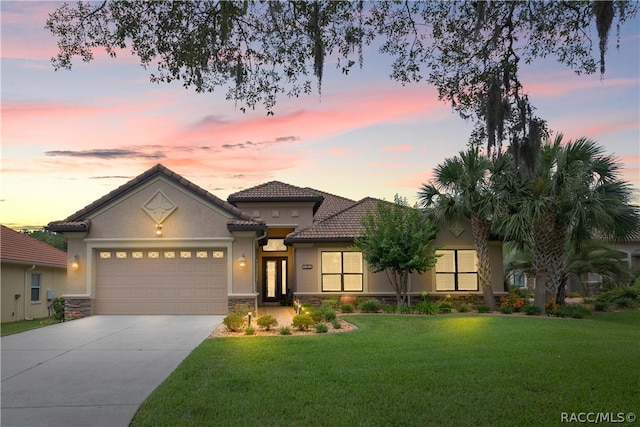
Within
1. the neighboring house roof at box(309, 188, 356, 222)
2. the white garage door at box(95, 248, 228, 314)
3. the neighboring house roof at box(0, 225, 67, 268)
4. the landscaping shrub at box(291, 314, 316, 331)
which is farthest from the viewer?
the neighboring house roof at box(309, 188, 356, 222)

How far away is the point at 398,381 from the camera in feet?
26.4

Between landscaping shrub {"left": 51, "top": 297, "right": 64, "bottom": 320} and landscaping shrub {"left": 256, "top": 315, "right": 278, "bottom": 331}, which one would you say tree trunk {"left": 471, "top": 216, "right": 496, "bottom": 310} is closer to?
landscaping shrub {"left": 256, "top": 315, "right": 278, "bottom": 331}

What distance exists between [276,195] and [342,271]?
4.90 meters

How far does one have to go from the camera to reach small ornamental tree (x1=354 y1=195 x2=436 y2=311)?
1881cm

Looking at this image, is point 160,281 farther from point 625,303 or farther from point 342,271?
point 625,303

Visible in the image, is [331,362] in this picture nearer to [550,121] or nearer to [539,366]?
[539,366]

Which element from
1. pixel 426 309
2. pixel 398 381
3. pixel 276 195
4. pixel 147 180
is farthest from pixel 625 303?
pixel 147 180

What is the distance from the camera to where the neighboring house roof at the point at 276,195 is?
2388 centimetres

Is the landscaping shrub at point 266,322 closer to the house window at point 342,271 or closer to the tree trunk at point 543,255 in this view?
the house window at point 342,271

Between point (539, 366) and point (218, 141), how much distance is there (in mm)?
13970

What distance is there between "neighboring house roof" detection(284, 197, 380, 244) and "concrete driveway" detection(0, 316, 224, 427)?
6.31m

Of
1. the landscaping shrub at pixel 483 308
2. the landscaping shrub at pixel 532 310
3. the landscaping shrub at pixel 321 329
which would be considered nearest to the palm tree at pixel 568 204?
the landscaping shrub at pixel 532 310

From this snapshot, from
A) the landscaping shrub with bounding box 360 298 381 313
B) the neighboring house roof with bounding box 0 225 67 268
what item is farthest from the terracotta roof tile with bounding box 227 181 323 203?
the neighboring house roof with bounding box 0 225 67 268

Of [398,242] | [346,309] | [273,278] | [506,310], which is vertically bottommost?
[506,310]
